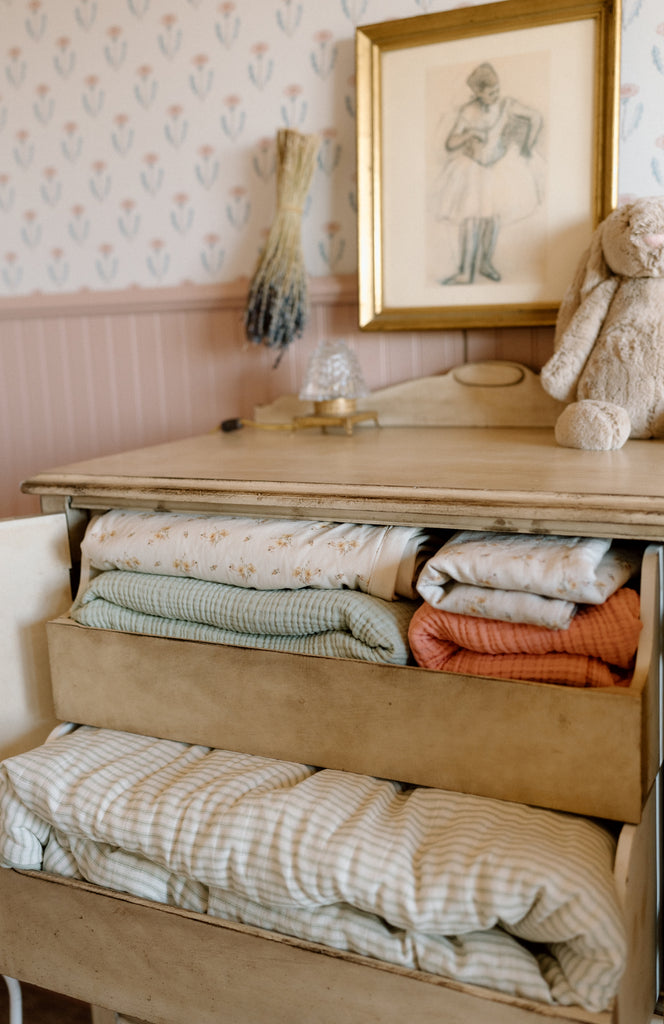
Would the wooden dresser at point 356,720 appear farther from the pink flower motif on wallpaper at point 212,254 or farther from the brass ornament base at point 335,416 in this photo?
the pink flower motif on wallpaper at point 212,254

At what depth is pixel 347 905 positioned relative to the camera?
2.82 ft

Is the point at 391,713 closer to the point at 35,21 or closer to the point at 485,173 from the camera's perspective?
the point at 485,173

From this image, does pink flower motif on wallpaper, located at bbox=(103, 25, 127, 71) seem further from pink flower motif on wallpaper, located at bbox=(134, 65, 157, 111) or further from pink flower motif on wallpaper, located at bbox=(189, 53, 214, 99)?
pink flower motif on wallpaper, located at bbox=(189, 53, 214, 99)

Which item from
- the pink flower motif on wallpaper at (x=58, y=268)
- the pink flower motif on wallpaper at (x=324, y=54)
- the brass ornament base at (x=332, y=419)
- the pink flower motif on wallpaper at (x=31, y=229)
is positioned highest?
the pink flower motif on wallpaper at (x=324, y=54)

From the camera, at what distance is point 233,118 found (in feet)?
5.40

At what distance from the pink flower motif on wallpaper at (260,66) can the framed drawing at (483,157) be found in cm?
21

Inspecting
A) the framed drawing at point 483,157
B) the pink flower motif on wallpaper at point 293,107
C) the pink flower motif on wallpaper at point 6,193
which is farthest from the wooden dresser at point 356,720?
the pink flower motif on wallpaper at point 6,193

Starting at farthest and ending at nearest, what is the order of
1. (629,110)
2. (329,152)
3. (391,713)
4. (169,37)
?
(169,37) < (329,152) < (629,110) < (391,713)

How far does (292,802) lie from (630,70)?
3.85 ft

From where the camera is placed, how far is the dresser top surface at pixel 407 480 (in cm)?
88

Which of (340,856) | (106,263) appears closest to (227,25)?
(106,263)

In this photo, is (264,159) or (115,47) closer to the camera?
(264,159)

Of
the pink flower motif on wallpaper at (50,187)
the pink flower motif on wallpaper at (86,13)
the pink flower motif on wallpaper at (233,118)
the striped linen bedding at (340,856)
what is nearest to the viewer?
the striped linen bedding at (340,856)

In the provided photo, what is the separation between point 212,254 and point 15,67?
2.07ft
